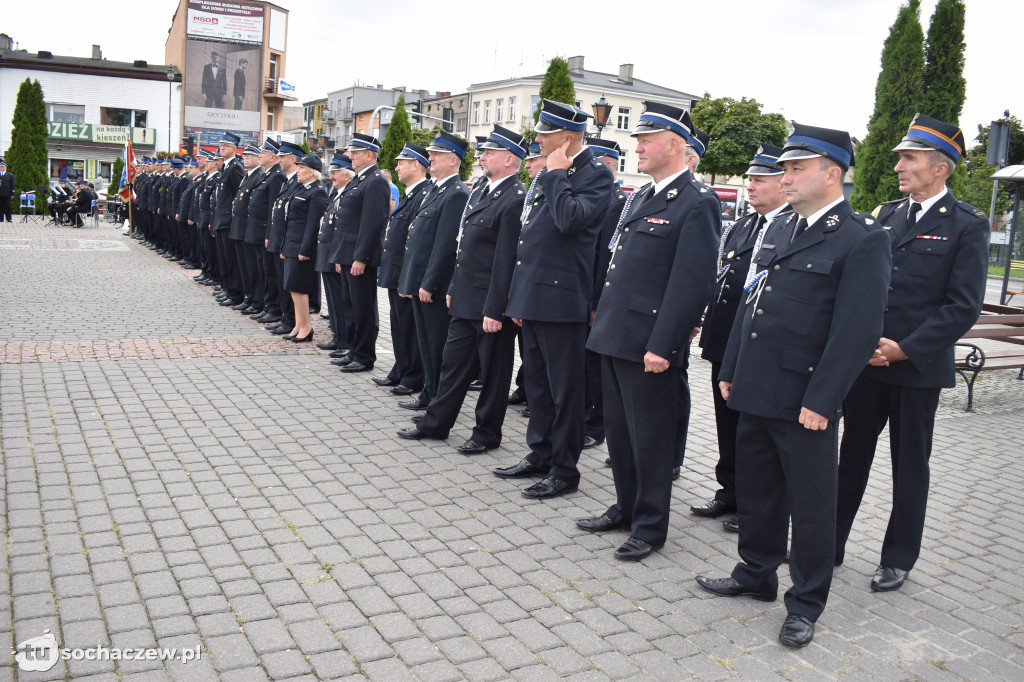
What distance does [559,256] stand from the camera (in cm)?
546

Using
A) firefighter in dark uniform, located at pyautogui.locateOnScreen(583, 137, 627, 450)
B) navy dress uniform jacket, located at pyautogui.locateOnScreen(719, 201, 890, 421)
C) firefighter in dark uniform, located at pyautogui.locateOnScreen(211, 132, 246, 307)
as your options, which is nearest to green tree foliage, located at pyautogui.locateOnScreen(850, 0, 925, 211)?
firefighter in dark uniform, located at pyautogui.locateOnScreen(211, 132, 246, 307)

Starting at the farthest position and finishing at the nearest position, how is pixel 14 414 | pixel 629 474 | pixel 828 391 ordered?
pixel 14 414, pixel 629 474, pixel 828 391

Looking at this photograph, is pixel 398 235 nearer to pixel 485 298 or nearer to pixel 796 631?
pixel 485 298

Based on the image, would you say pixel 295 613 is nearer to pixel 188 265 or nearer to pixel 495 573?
pixel 495 573

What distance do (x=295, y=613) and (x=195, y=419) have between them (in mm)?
3401

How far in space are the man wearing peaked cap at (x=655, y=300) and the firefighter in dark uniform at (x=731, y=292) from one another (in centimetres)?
73

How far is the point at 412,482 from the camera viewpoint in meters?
5.56

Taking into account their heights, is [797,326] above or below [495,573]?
above

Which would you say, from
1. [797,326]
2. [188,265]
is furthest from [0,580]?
[188,265]

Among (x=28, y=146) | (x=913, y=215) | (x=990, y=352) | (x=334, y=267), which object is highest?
(x=28, y=146)

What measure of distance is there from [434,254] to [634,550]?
10.6ft

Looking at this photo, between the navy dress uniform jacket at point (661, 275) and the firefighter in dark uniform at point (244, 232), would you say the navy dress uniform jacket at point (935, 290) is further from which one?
the firefighter in dark uniform at point (244, 232)

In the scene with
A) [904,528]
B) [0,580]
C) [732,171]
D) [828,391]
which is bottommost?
[0,580]

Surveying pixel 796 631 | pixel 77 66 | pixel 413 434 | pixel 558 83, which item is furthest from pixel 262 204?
pixel 77 66
